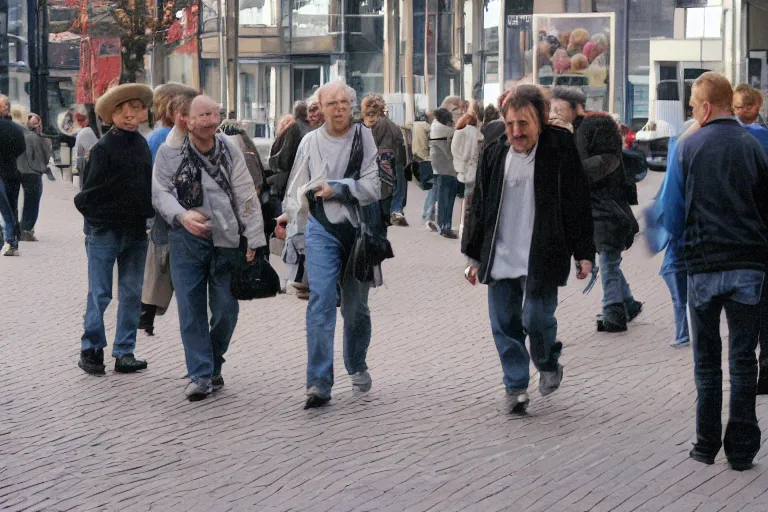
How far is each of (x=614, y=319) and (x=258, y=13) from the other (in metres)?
45.5

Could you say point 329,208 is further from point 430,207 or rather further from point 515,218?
point 430,207

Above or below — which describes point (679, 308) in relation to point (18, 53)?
Result: below

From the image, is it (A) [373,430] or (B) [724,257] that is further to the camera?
(A) [373,430]

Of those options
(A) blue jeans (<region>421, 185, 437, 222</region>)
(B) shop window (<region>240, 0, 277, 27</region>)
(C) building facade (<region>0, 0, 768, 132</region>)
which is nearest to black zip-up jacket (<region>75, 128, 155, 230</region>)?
(A) blue jeans (<region>421, 185, 437, 222</region>)

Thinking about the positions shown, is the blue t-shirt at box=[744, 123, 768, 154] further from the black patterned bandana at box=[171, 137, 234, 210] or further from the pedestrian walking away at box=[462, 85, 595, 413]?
the black patterned bandana at box=[171, 137, 234, 210]

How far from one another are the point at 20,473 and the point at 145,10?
29.7m

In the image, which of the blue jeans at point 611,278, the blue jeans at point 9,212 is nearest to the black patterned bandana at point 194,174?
the blue jeans at point 611,278

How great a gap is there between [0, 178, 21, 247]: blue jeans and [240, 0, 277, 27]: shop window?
1487 inches

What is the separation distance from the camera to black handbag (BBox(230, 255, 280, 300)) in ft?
26.2

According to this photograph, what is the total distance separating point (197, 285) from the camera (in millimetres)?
8047

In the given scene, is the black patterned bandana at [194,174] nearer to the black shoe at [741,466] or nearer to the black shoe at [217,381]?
the black shoe at [217,381]

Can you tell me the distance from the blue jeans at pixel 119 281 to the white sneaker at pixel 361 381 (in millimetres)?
1543

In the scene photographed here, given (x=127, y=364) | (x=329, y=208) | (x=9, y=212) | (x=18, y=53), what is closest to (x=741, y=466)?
(x=329, y=208)

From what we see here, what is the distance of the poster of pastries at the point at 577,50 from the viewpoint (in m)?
31.2
